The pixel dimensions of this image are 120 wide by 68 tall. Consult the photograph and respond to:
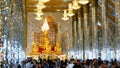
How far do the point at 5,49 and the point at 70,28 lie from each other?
27218 mm

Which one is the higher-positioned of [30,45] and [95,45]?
[95,45]

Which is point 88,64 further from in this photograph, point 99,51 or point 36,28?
point 36,28

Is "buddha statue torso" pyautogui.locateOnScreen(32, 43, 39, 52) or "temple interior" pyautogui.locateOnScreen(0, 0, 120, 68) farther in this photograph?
"buddha statue torso" pyautogui.locateOnScreen(32, 43, 39, 52)

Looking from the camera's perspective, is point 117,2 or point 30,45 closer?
point 117,2

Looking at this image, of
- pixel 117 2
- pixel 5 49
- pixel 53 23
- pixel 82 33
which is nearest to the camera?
pixel 5 49

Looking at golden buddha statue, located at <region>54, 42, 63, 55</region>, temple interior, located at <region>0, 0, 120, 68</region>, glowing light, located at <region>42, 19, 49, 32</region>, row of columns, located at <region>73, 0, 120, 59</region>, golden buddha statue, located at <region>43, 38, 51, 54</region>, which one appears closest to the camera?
row of columns, located at <region>73, 0, 120, 59</region>

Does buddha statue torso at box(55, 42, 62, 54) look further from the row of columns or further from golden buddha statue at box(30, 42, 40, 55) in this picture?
the row of columns

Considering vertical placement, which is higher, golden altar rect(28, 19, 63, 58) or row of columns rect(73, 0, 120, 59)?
row of columns rect(73, 0, 120, 59)

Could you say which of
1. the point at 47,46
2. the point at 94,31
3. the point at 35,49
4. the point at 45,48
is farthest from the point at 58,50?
the point at 94,31

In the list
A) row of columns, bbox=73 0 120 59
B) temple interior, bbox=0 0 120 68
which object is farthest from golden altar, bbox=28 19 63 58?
row of columns, bbox=73 0 120 59

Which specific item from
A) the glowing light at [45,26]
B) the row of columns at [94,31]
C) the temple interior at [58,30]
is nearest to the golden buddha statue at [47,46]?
the temple interior at [58,30]

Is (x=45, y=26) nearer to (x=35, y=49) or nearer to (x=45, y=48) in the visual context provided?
(x=45, y=48)

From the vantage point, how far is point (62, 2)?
1180 inches

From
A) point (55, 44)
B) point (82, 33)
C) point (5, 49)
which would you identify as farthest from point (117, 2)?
point (55, 44)
